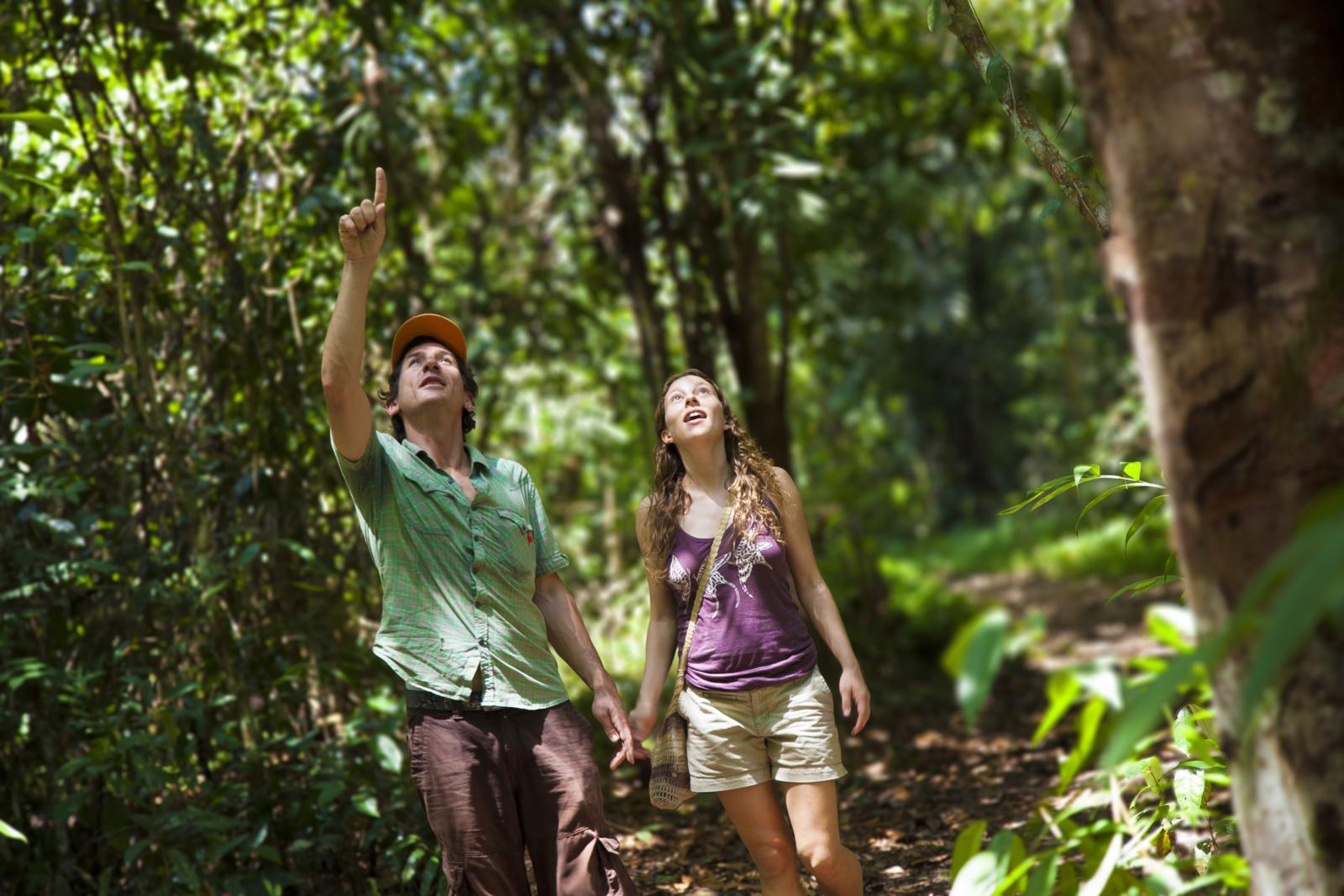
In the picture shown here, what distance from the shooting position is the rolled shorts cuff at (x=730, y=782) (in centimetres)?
327

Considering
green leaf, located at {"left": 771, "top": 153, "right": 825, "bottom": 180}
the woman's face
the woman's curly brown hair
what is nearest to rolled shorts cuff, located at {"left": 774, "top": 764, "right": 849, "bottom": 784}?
the woman's curly brown hair

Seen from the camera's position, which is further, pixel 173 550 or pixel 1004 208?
pixel 1004 208

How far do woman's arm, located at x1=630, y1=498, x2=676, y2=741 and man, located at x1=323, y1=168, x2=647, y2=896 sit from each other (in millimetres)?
60

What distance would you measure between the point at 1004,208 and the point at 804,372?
24.1ft

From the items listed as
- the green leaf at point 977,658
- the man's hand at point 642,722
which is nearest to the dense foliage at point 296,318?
the man's hand at point 642,722

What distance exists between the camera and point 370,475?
3191 mm

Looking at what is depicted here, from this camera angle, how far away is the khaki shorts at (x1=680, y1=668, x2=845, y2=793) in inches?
128

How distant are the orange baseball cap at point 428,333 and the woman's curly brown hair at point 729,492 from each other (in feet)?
2.10

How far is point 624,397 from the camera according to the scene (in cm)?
972

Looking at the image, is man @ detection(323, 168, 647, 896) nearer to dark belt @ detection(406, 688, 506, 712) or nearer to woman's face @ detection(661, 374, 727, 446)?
dark belt @ detection(406, 688, 506, 712)

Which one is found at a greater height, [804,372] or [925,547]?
[804,372]

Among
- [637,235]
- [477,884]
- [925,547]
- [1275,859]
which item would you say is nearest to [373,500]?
[477,884]

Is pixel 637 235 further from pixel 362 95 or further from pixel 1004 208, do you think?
pixel 1004 208

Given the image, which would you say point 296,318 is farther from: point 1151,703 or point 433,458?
point 1151,703
